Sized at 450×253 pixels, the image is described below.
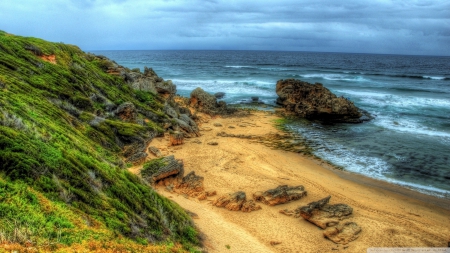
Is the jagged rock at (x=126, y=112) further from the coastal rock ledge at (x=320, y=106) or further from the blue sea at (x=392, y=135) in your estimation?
the coastal rock ledge at (x=320, y=106)

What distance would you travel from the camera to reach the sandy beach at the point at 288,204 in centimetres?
1254

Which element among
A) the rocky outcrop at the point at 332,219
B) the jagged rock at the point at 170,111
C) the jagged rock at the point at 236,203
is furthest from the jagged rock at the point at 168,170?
the jagged rock at the point at 170,111

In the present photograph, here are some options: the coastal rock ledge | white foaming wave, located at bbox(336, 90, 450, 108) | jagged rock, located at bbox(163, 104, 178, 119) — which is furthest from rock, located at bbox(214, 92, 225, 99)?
white foaming wave, located at bbox(336, 90, 450, 108)

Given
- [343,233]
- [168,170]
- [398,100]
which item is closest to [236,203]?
[168,170]

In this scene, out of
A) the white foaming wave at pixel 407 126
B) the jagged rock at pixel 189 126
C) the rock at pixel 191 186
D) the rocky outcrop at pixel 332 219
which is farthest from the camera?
the white foaming wave at pixel 407 126

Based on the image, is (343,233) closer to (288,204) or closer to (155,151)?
(288,204)

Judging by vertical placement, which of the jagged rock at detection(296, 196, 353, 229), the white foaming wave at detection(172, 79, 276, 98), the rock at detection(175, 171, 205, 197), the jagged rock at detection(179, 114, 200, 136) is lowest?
the jagged rock at detection(296, 196, 353, 229)

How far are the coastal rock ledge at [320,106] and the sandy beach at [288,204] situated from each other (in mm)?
13900

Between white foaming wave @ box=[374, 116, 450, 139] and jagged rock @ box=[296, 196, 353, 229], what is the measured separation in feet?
64.1

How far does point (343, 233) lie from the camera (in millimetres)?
13086

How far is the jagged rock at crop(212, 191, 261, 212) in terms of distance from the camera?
14.6 metres

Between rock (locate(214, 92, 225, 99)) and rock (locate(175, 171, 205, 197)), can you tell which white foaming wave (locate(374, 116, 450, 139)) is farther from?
rock (locate(175, 171, 205, 197))

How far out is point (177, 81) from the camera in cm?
6212

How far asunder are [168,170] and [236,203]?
12.8 feet
